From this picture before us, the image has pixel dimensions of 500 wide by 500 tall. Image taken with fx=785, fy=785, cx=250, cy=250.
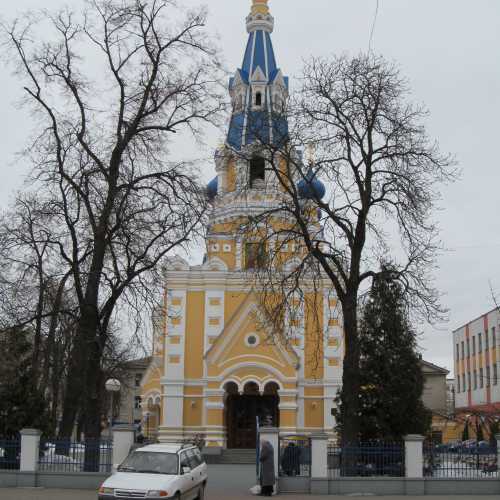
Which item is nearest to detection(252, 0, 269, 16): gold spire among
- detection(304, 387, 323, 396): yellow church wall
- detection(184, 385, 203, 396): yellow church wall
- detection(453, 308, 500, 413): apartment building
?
detection(184, 385, 203, 396): yellow church wall

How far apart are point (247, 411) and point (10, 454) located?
2094 centimetres

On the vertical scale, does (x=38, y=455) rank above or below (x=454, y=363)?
below

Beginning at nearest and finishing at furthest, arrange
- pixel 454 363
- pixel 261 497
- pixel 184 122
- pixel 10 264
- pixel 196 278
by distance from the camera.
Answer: pixel 261 497 < pixel 184 122 < pixel 10 264 < pixel 196 278 < pixel 454 363

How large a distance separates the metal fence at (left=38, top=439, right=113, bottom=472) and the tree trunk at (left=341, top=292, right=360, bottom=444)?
6.64m

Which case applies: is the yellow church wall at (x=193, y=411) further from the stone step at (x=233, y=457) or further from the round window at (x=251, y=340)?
the round window at (x=251, y=340)

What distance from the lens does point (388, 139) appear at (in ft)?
72.8

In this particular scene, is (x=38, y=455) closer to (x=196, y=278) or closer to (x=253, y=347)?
(x=253, y=347)

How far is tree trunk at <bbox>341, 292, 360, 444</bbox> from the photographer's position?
2200 cm

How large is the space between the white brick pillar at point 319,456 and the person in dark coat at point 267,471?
1.33m

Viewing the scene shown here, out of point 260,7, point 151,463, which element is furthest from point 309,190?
point 260,7

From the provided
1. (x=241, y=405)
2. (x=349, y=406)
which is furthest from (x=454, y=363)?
(x=349, y=406)

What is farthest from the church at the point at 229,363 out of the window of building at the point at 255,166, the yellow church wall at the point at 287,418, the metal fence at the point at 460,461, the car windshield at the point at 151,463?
the car windshield at the point at 151,463

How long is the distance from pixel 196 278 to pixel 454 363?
126 feet

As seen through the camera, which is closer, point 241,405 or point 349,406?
point 349,406
